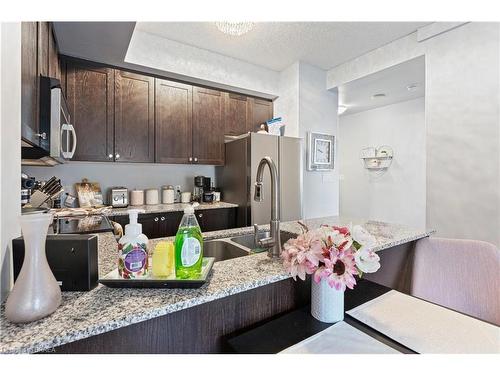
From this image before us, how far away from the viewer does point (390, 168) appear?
423 cm

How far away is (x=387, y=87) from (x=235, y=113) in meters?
2.07

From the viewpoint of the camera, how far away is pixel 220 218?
282 cm

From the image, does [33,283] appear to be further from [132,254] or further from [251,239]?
[251,239]

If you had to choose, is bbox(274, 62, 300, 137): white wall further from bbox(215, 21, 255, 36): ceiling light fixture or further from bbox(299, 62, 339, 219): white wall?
bbox(215, 21, 255, 36): ceiling light fixture

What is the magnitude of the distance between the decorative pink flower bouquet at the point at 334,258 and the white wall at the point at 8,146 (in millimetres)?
752

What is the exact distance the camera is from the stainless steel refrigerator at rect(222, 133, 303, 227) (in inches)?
107

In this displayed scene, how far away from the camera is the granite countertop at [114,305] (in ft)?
1.60

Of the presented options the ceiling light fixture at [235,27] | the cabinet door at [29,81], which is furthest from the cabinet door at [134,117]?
the cabinet door at [29,81]

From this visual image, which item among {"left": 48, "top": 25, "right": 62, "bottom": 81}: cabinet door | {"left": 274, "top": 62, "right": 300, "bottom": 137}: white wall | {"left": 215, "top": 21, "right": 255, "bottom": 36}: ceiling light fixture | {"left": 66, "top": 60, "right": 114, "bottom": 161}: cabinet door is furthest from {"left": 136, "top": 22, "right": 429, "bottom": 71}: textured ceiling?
{"left": 48, "top": 25, "right": 62, "bottom": 81}: cabinet door

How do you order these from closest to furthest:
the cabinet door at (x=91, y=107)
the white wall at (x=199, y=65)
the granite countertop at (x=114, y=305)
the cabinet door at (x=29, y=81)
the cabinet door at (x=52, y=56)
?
1. the granite countertop at (x=114, y=305)
2. the cabinet door at (x=29, y=81)
3. the cabinet door at (x=52, y=56)
4. the cabinet door at (x=91, y=107)
5. the white wall at (x=199, y=65)

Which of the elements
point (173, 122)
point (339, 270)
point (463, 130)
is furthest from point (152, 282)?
point (463, 130)

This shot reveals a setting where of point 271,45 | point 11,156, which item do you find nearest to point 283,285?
point 11,156

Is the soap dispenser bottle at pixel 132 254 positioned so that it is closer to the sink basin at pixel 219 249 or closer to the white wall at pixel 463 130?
the sink basin at pixel 219 249
